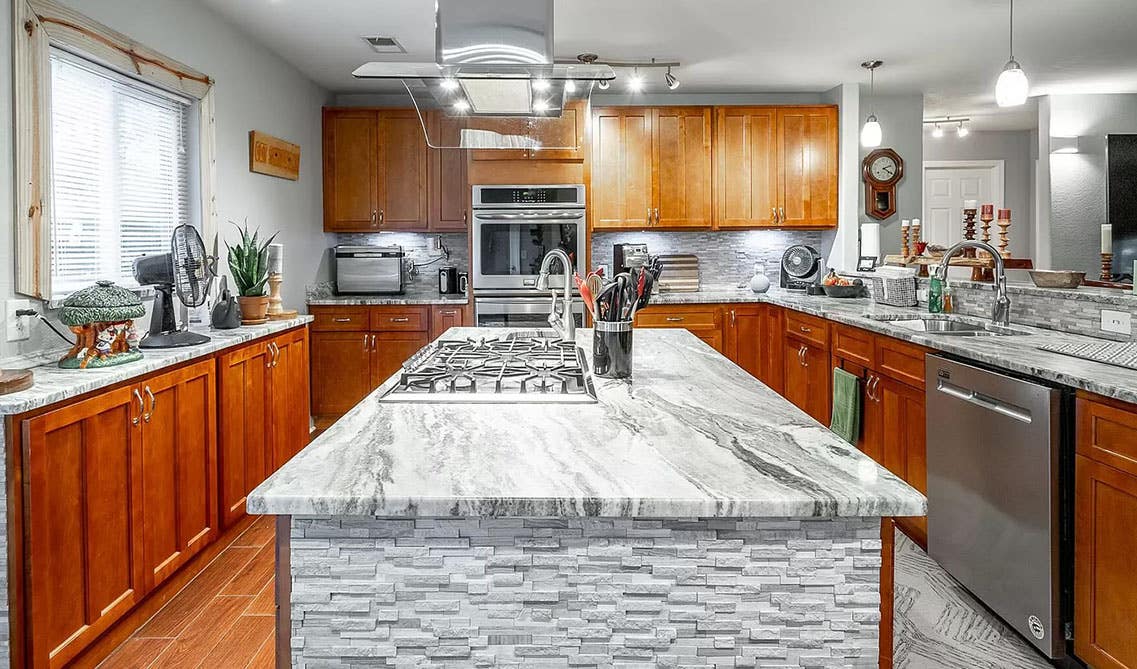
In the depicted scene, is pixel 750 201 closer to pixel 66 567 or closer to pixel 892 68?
pixel 892 68

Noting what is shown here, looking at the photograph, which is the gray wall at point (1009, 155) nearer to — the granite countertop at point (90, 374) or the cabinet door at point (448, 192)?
the cabinet door at point (448, 192)

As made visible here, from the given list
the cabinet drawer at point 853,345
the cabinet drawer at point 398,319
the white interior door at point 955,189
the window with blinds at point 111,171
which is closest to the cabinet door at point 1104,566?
the cabinet drawer at point 853,345

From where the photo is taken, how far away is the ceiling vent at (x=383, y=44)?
4547 mm

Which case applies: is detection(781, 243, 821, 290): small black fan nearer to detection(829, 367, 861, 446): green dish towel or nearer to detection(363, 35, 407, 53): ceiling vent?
detection(829, 367, 861, 446): green dish towel

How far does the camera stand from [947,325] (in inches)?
145

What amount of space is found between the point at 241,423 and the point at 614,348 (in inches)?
→ 78.7

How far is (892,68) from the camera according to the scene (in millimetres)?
5418

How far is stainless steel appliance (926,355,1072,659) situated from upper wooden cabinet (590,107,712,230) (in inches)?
125

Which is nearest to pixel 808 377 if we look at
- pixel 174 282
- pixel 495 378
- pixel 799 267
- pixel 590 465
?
pixel 799 267

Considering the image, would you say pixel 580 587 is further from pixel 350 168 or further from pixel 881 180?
pixel 881 180

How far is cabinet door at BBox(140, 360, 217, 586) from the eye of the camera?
8.85 ft

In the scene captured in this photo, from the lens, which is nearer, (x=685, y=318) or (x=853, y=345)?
(x=853, y=345)

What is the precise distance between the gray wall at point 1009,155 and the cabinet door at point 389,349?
5.79m

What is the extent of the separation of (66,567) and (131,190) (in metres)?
1.87
